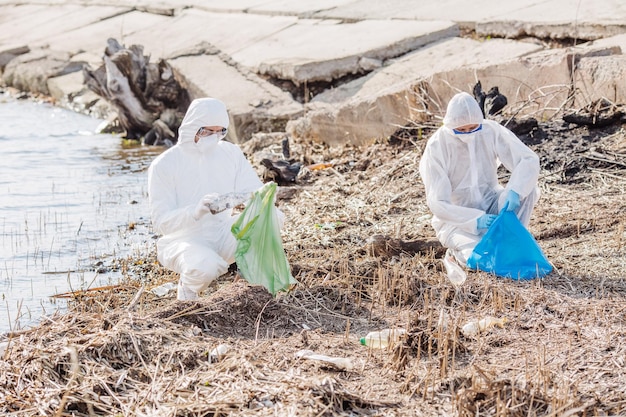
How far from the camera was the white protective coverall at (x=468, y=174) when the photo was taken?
242 inches

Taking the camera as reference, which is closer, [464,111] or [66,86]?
[464,111]

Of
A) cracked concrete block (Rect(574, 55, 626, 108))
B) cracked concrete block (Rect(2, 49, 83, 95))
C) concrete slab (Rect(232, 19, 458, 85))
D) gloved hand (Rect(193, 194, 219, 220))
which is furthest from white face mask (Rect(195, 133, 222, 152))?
cracked concrete block (Rect(2, 49, 83, 95))

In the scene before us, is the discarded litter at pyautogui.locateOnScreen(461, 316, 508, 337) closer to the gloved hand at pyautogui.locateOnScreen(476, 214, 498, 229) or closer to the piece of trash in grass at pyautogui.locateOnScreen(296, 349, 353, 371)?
the piece of trash in grass at pyautogui.locateOnScreen(296, 349, 353, 371)

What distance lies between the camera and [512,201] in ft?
20.0

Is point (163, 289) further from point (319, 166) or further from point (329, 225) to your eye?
point (319, 166)

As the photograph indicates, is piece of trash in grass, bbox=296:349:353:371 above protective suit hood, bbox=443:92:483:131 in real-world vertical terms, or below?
below

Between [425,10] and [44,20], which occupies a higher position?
[425,10]

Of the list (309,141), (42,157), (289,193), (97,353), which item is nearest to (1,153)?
(42,157)

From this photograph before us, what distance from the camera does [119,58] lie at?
12.3m

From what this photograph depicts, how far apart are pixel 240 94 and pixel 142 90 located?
172 centimetres

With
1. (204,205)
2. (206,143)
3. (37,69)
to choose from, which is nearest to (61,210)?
(206,143)

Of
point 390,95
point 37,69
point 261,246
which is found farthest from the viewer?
point 37,69

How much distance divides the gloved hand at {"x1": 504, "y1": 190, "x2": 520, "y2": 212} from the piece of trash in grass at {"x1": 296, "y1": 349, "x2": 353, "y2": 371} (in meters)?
1.93

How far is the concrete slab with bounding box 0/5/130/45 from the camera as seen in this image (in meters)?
18.7
